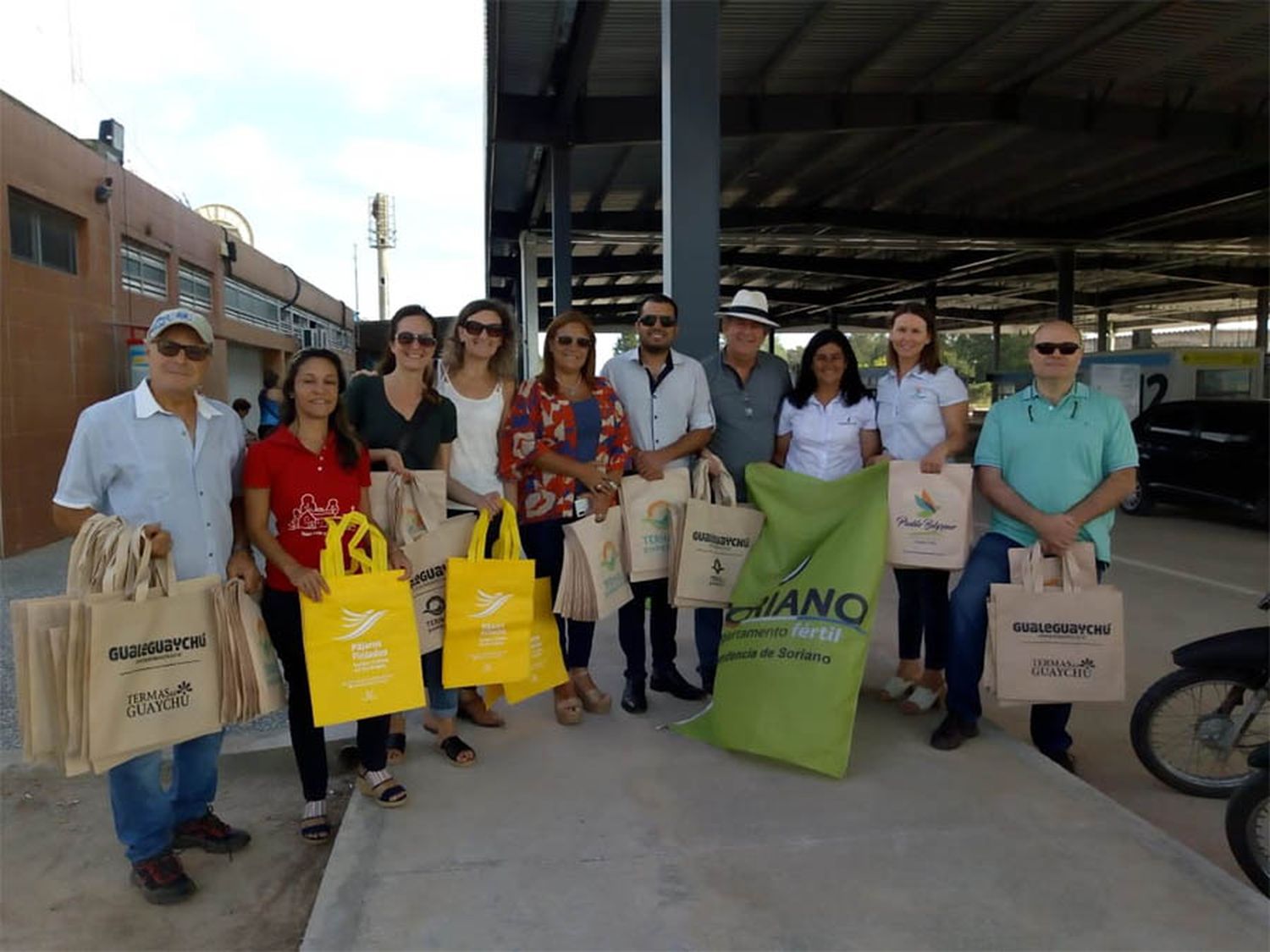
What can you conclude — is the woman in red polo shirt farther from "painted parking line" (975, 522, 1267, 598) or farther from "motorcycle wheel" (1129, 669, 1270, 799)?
"painted parking line" (975, 522, 1267, 598)

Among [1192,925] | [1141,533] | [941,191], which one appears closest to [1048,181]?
[941,191]

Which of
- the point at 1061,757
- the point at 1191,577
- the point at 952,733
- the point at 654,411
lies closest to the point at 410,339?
the point at 654,411

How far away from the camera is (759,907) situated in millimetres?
2420

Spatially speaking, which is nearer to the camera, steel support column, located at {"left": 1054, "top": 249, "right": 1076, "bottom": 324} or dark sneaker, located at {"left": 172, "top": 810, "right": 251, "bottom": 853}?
dark sneaker, located at {"left": 172, "top": 810, "right": 251, "bottom": 853}

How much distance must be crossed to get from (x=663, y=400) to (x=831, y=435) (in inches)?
29.8

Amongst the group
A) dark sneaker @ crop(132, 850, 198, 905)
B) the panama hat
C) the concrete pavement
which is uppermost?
the panama hat

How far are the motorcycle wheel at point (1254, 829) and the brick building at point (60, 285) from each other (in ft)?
33.4

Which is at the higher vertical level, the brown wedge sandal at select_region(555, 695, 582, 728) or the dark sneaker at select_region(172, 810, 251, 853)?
the brown wedge sandal at select_region(555, 695, 582, 728)

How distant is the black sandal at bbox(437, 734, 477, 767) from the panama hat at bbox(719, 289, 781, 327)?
7.08 feet

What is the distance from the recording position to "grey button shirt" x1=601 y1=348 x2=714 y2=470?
3885 mm

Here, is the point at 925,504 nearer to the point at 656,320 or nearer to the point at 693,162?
the point at 656,320

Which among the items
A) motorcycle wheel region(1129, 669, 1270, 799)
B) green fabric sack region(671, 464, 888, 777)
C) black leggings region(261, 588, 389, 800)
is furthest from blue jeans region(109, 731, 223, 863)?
motorcycle wheel region(1129, 669, 1270, 799)

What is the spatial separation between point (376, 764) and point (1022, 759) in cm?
239

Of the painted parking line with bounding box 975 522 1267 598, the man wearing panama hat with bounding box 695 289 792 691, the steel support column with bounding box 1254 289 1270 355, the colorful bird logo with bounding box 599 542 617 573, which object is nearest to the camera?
the colorful bird logo with bounding box 599 542 617 573
